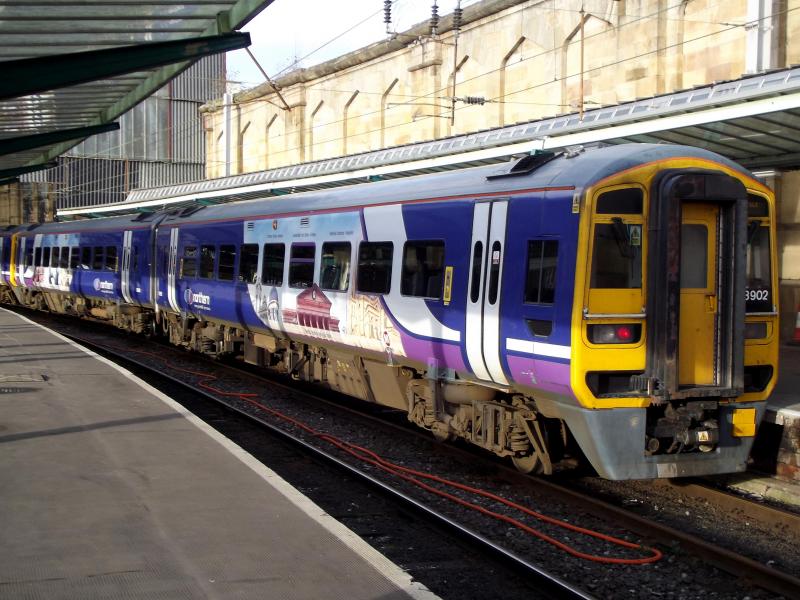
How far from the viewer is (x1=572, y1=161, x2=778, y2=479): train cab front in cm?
775

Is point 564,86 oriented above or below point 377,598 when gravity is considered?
above

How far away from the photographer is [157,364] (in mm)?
18453

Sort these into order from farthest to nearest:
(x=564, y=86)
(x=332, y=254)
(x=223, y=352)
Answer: (x=564, y=86), (x=223, y=352), (x=332, y=254)

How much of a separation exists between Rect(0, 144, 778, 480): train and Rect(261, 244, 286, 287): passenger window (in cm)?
219

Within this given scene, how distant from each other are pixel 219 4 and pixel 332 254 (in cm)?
395

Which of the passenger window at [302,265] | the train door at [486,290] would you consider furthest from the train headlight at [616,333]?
the passenger window at [302,265]

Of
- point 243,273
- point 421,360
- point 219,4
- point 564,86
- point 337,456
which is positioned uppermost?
point 564,86

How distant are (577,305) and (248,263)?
841cm

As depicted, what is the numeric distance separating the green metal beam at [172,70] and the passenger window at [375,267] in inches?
147

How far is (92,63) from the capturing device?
12422 millimetres

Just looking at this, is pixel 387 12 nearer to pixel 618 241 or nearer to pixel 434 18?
pixel 434 18

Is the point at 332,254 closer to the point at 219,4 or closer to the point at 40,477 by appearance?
the point at 219,4

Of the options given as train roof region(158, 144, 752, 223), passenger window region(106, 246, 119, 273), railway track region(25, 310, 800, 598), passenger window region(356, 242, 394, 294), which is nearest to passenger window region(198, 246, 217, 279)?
train roof region(158, 144, 752, 223)

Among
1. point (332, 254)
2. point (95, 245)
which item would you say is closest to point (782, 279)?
point (332, 254)
